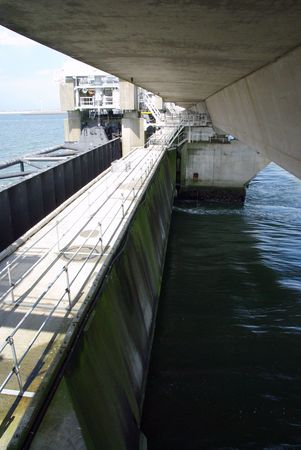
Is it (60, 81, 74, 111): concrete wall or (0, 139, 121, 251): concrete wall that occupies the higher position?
(60, 81, 74, 111): concrete wall

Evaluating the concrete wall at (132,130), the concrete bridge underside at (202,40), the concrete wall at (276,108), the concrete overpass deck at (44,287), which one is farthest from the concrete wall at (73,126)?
the concrete wall at (276,108)

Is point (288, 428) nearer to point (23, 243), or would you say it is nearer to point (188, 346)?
point (188, 346)

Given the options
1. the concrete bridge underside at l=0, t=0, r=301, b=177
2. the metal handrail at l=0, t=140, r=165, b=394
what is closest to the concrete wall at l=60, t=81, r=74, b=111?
the metal handrail at l=0, t=140, r=165, b=394

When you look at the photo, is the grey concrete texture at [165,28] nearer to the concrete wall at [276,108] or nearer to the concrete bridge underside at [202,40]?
the concrete bridge underside at [202,40]

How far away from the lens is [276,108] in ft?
27.9

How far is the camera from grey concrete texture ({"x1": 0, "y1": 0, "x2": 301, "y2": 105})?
472 cm

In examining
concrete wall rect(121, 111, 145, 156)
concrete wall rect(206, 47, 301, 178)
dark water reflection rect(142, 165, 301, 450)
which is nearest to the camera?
concrete wall rect(206, 47, 301, 178)

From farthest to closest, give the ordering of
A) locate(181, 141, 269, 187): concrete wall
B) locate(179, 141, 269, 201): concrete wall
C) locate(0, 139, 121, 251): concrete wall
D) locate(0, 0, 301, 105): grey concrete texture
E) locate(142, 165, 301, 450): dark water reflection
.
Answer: locate(179, 141, 269, 201): concrete wall → locate(181, 141, 269, 187): concrete wall → locate(0, 139, 121, 251): concrete wall → locate(142, 165, 301, 450): dark water reflection → locate(0, 0, 301, 105): grey concrete texture

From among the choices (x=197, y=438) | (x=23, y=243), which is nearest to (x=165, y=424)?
(x=197, y=438)

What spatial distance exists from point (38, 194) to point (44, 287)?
8.66 meters

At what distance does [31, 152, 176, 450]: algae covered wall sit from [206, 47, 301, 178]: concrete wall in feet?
17.0

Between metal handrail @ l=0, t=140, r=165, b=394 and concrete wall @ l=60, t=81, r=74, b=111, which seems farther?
concrete wall @ l=60, t=81, r=74, b=111

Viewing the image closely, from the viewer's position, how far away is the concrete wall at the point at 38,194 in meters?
12.5

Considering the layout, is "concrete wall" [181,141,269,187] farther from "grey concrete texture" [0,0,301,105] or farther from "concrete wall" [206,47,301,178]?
"grey concrete texture" [0,0,301,105]
